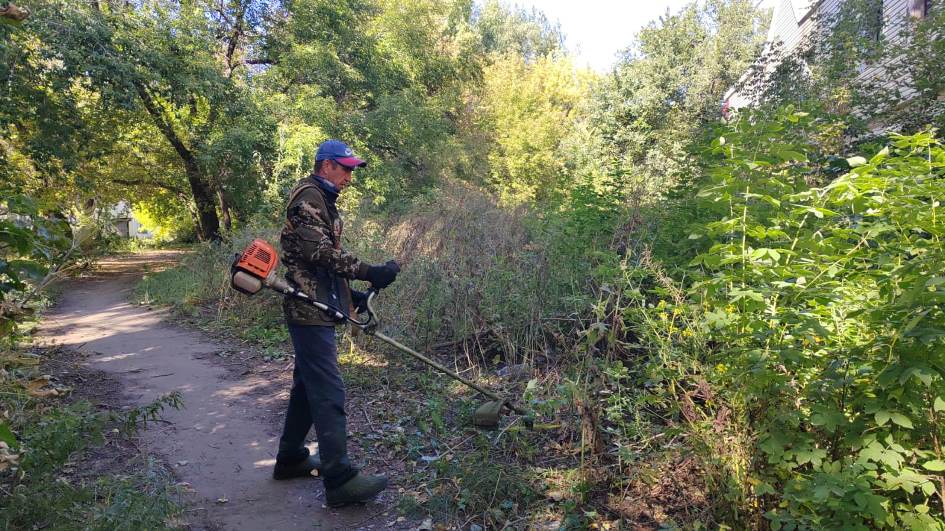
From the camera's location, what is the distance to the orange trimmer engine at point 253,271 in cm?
397

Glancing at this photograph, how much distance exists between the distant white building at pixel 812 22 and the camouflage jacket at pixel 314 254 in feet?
18.6

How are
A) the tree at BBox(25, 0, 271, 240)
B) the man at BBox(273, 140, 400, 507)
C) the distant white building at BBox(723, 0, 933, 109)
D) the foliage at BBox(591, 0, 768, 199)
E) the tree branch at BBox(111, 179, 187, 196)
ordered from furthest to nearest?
the foliage at BBox(591, 0, 768, 199) → the tree branch at BBox(111, 179, 187, 196) → the tree at BBox(25, 0, 271, 240) → the distant white building at BBox(723, 0, 933, 109) → the man at BBox(273, 140, 400, 507)

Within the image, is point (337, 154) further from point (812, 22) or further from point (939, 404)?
point (812, 22)

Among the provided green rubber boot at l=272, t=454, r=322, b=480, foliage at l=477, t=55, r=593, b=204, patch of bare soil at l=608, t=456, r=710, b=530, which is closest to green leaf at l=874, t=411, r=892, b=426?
patch of bare soil at l=608, t=456, r=710, b=530

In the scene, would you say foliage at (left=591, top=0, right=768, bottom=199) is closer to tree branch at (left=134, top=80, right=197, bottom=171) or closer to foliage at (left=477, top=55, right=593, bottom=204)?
foliage at (left=477, top=55, right=593, bottom=204)

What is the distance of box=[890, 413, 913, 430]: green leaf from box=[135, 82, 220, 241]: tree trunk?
55.3 ft

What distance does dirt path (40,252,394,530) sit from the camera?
158 inches

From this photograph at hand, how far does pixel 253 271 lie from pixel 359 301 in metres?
0.82

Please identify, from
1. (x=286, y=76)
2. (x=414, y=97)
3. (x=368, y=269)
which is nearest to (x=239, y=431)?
(x=368, y=269)

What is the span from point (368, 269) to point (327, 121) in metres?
14.7

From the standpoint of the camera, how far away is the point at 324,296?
13.4ft

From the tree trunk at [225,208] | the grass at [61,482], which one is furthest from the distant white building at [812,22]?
the tree trunk at [225,208]

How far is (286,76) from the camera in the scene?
19.4m

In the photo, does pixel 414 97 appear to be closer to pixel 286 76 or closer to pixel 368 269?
pixel 286 76
